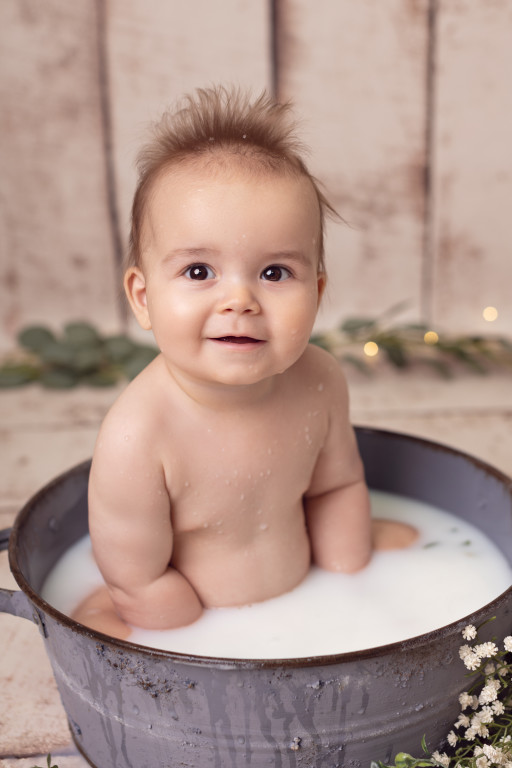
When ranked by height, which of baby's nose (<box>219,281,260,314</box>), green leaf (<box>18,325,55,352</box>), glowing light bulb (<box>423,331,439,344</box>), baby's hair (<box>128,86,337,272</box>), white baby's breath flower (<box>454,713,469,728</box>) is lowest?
glowing light bulb (<box>423,331,439,344</box>)

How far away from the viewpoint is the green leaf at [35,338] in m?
1.88

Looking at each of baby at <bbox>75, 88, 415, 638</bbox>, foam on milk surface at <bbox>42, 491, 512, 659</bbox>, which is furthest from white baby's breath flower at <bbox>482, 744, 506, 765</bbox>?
baby at <bbox>75, 88, 415, 638</bbox>

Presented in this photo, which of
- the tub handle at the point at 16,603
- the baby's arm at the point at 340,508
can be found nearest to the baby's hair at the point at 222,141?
the baby's arm at the point at 340,508

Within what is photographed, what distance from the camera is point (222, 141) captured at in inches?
32.5

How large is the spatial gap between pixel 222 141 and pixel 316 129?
1.14 meters

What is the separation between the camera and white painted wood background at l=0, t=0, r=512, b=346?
1851 millimetres

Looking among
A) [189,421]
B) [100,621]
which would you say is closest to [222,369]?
[189,421]

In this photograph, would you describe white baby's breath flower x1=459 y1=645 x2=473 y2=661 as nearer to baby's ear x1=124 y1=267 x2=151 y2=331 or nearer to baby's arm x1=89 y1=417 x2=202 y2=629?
baby's arm x1=89 y1=417 x2=202 y2=629

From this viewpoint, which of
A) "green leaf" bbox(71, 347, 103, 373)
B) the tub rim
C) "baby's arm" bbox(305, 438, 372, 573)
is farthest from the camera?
"green leaf" bbox(71, 347, 103, 373)

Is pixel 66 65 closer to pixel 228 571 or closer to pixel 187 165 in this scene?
pixel 187 165

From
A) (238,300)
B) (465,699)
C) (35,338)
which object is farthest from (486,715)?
(35,338)

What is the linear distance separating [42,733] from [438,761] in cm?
40

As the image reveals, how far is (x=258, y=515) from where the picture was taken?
0.92 m

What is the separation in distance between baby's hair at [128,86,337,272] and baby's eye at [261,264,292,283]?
83mm
